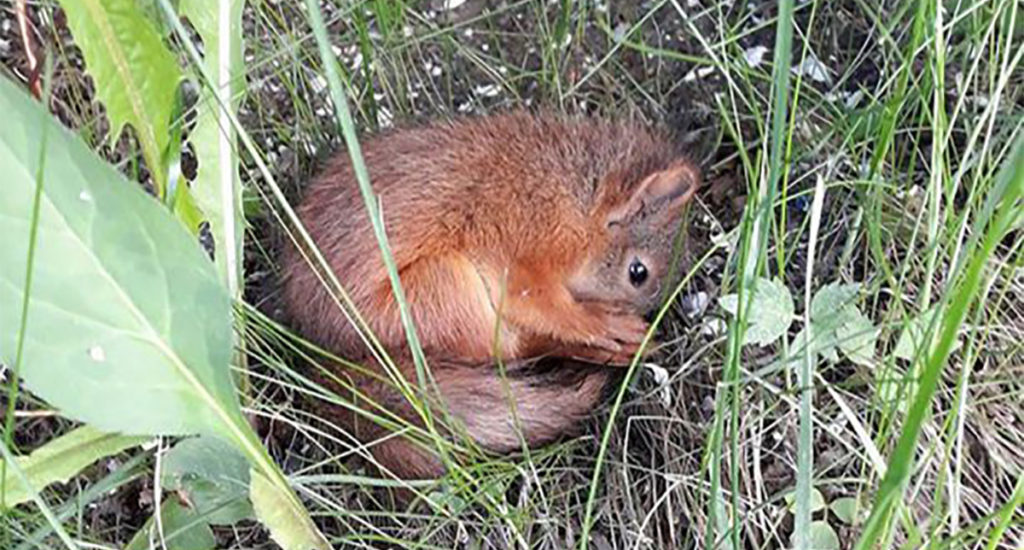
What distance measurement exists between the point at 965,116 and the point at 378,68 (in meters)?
1.12

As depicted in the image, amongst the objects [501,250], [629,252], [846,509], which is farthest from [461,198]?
[846,509]

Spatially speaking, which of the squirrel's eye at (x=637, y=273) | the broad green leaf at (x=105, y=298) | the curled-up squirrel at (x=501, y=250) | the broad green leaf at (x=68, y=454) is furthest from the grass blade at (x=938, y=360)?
the broad green leaf at (x=68, y=454)

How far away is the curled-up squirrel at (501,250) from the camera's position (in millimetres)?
2471

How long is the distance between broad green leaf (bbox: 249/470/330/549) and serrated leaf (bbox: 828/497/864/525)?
82 centimetres

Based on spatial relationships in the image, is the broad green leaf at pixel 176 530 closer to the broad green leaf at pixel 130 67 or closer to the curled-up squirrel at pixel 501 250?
the curled-up squirrel at pixel 501 250

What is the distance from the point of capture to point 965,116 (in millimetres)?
2289

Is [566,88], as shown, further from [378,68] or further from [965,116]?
[965,116]

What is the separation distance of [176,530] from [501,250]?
0.80 meters

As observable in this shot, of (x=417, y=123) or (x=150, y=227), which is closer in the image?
(x=150, y=227)

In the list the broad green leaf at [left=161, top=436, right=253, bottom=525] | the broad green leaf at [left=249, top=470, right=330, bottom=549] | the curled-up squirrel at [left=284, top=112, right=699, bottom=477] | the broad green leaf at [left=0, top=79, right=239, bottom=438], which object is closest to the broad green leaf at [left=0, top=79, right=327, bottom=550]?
the broad green leaf at [left=0, top=79, right=239, bottom=438]

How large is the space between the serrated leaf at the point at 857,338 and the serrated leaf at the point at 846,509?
0.72 ft

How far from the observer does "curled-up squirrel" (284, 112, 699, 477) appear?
247cm

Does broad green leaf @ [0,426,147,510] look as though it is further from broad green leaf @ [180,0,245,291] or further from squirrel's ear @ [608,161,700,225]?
squirrel's ear @ [608,161,700,225]

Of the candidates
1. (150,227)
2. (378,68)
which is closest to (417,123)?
(378,68)
